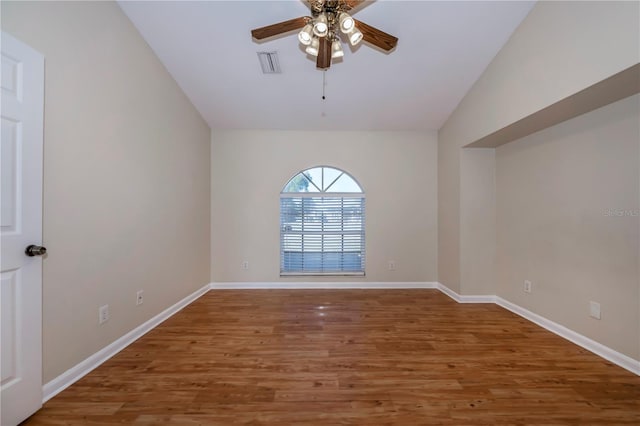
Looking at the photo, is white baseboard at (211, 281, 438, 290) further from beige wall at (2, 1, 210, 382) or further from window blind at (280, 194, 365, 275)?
beige wall at (2, 1, 210, 382)

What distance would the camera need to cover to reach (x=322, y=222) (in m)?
4.12

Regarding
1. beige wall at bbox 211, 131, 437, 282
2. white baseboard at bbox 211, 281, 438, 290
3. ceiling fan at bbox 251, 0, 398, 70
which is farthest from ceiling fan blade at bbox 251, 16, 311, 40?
white baseboard at bbox 211, 281, 438, 290

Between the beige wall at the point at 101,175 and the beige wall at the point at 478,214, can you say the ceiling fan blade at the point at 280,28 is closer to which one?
the beige wall at the point at 101,175

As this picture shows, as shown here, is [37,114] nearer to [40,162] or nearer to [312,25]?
[40,162]

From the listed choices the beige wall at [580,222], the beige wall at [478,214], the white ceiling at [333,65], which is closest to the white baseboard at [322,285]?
the beige wall at [478,214]

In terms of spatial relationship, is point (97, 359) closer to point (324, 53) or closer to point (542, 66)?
point (324, 53)

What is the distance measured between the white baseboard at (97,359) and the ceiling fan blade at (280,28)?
2.71 metres

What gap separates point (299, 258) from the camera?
13.4ft

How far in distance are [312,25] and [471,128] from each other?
7.53 feet

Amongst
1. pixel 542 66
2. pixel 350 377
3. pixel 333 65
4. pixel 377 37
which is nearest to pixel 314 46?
pixel 377 37

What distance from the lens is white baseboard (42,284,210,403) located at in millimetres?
1609

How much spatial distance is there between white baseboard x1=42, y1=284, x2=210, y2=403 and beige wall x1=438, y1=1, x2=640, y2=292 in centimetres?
360

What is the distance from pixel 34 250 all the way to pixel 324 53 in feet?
7.51

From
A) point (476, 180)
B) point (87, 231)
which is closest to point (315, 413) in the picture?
point (87, 231)
